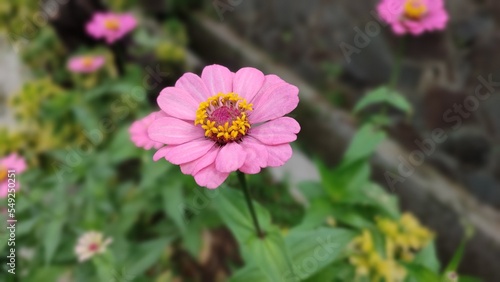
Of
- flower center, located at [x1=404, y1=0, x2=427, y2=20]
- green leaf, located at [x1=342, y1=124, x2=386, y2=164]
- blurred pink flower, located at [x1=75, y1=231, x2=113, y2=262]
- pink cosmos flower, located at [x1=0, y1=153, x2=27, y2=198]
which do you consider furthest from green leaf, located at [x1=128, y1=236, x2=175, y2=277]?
flower center, located at [x1=404, y1=0, x2=427, y2=20]

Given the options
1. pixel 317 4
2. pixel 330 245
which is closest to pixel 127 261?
pixel 330 245

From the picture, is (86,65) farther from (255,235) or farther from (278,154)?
(278,154)

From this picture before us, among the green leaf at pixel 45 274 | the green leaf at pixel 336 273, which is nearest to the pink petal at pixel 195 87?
the green leaf at pixel 336 273

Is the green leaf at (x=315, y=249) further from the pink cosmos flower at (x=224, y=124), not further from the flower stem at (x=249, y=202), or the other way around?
the pink cosmos flower at (x=224, y=124)

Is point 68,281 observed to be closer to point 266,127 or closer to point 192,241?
point 192,241

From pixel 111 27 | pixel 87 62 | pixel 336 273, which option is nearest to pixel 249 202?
pixel 336 273
